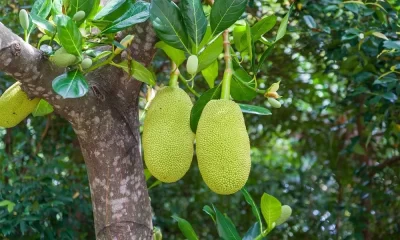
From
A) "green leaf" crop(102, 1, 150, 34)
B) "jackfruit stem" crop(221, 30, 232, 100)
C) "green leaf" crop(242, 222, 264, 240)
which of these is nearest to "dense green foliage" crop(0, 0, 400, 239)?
"green leaf" crop(242, 222, 264, 240)

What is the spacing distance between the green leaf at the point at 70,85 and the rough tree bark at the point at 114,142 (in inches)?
2.6

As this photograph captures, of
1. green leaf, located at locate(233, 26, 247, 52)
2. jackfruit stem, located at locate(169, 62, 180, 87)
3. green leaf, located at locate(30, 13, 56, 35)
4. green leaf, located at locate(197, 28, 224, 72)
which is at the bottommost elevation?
jackfruit stem, located at locate(169, 62, 180, 87)

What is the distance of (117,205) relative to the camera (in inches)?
33.3

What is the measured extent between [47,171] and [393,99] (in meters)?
0.86

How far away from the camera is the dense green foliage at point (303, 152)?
1.47m

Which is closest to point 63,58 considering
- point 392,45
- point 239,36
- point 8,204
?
point 239,36

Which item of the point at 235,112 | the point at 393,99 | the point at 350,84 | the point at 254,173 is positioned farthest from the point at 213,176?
the point at 254,173

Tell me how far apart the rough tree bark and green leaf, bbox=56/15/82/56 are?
0.09 metres

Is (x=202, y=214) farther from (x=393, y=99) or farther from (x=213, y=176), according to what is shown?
(x=213, y=176)

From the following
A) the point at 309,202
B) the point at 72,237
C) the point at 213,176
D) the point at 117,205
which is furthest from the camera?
the point at 309,202

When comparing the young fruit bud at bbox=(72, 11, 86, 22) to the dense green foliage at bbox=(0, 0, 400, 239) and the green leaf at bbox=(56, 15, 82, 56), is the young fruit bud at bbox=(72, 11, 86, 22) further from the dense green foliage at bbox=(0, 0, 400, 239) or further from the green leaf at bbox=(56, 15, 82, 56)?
the dense green foliage at bbox=(0, 0, 400, 239)

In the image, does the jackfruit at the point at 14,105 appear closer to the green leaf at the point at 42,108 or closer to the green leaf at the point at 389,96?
the green leaf at the point at 42,108

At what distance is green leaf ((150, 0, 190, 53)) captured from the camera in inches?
28.3

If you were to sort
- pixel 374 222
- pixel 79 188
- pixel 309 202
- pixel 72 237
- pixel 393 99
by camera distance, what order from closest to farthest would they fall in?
pixel 393 99
pixel 72 237
pixel 79 188
pixel 374 222
pixel 309 202
